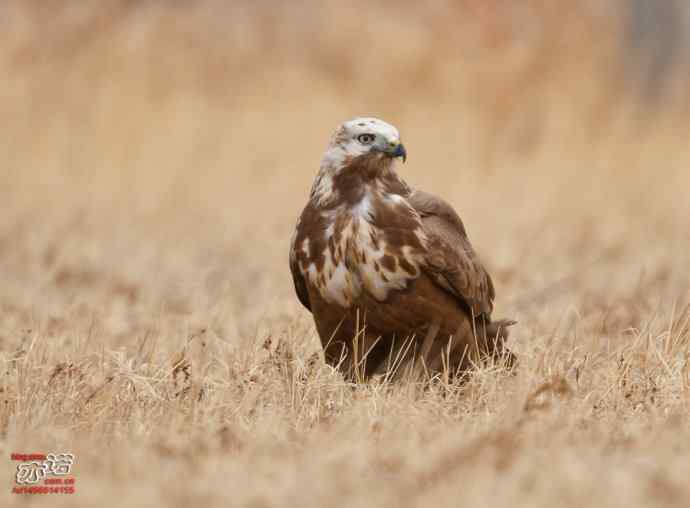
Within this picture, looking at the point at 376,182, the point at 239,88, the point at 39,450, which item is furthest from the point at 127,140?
the point at 39,450

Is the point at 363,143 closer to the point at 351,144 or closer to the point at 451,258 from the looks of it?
the point at 351,144

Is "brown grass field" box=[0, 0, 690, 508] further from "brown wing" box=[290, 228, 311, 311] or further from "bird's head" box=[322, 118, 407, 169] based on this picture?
"bird's head" box=[322, 118, 407, 169]

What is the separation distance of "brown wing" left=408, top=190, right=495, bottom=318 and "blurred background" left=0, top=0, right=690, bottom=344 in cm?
156

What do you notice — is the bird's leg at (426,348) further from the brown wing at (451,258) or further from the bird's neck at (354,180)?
the bird's neck at (354,180)

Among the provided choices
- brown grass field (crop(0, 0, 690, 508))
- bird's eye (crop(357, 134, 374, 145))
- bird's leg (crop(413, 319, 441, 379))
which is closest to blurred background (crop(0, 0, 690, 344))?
brown grass field (crop(0, 0, 690, 508))

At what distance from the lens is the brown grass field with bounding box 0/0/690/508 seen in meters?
3.60

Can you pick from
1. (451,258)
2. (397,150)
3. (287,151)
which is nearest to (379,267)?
(451,258)

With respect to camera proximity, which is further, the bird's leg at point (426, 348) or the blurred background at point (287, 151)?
the blurred background at point (287, 151)

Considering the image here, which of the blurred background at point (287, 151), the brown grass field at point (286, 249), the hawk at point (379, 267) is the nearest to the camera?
the brown grass field at point (286, 249)

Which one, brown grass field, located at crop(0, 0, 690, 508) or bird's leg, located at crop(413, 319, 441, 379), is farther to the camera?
bird's leg, located at crop(413, 319, 441, 379)

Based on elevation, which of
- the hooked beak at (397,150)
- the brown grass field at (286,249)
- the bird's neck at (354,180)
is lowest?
the brown grass field at (286,249)

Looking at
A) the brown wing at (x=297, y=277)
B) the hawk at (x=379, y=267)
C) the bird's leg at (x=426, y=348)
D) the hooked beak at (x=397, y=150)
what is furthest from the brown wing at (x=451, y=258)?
the brown wing at (x=297, y=277)

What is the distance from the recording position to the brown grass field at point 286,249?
3596mm

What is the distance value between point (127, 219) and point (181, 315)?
11.9 ft
